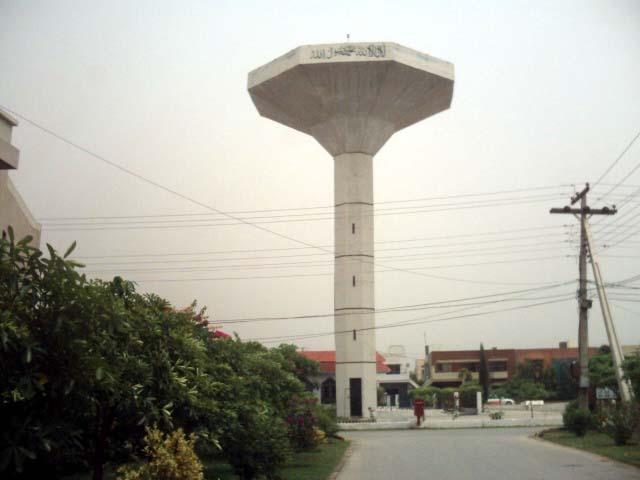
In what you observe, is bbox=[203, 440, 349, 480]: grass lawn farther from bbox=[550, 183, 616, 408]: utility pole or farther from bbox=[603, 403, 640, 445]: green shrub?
bbox=[550, 183, 616, 408]: utility pole

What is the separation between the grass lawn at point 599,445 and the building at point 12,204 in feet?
64.1

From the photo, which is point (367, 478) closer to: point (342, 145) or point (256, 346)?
point (256, 346)

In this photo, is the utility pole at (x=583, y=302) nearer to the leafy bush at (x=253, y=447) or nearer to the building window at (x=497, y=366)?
the leafy bush at (x=253, y=447)

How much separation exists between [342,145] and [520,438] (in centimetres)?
2416

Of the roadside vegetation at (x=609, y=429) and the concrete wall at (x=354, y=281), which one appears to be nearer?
the roadside vegetation at (x=609, y=429)

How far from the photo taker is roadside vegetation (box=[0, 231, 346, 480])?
9.11 metres

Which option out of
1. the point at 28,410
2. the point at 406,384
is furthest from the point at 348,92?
the point at 406,384

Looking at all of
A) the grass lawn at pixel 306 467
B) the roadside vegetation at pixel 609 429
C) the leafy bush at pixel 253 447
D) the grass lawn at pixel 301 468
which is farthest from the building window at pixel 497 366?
the leafy bush at pixel 253 447

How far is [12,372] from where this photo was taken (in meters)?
8.92

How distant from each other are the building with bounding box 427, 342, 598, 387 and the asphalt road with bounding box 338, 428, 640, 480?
6821 cm

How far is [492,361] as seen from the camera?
334 ft

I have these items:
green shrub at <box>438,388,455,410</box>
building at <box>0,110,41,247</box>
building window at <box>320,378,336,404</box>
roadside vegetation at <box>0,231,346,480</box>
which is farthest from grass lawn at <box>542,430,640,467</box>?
building window at <box>320,378,336,404</box>

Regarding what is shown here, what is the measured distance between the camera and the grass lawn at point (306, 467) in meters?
19.7

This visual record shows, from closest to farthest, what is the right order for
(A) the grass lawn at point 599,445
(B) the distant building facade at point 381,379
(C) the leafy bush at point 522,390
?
(A) the grass lawn at point 599,445 → (B) the distant building facade at point 381,379 → (C) the leafy bush at point 522,390
